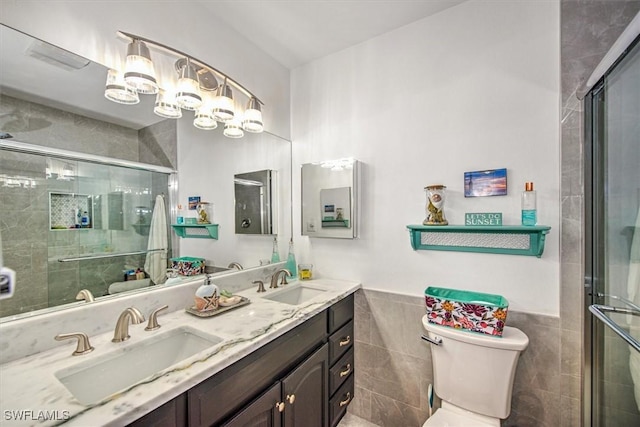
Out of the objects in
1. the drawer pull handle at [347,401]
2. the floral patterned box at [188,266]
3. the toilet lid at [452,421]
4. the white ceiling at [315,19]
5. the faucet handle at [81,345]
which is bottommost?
the drawer pull handle at [347,401]

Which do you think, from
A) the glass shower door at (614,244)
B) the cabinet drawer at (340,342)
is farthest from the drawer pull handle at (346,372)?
the glass shower door at (614,244)

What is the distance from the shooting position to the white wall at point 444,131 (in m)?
1.35

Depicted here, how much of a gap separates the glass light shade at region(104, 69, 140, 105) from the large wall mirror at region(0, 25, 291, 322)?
0.02m

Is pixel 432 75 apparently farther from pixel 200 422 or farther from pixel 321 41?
pixel 200 422

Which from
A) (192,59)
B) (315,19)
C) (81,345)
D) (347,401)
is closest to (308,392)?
(347,401)

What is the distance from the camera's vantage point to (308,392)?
1.32 metres

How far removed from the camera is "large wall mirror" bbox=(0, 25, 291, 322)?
0.93 meters

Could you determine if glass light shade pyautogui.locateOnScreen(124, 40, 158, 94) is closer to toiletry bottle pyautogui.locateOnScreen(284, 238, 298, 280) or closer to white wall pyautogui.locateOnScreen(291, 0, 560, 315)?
white wall pyautogui.locateOnScreen(291, 0, 560, 315)

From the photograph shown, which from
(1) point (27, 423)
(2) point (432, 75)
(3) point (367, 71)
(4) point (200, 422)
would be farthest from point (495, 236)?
A: (1) point (27, 423)

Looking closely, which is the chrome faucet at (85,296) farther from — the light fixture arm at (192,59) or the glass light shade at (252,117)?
the glass light shade at (252,117)

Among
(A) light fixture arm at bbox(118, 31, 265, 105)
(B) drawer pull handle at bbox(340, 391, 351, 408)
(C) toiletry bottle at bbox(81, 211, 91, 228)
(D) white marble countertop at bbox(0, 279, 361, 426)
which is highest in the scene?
(A) light fixture arm at bbox(118, 31, 265, 105)

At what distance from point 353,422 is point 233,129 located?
205 centimetres

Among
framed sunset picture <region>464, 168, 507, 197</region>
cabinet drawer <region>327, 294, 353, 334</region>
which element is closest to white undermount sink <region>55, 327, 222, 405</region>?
cabinet drawer <region>327, 294, 353, 334</region>

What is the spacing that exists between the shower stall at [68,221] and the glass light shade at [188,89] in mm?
383
